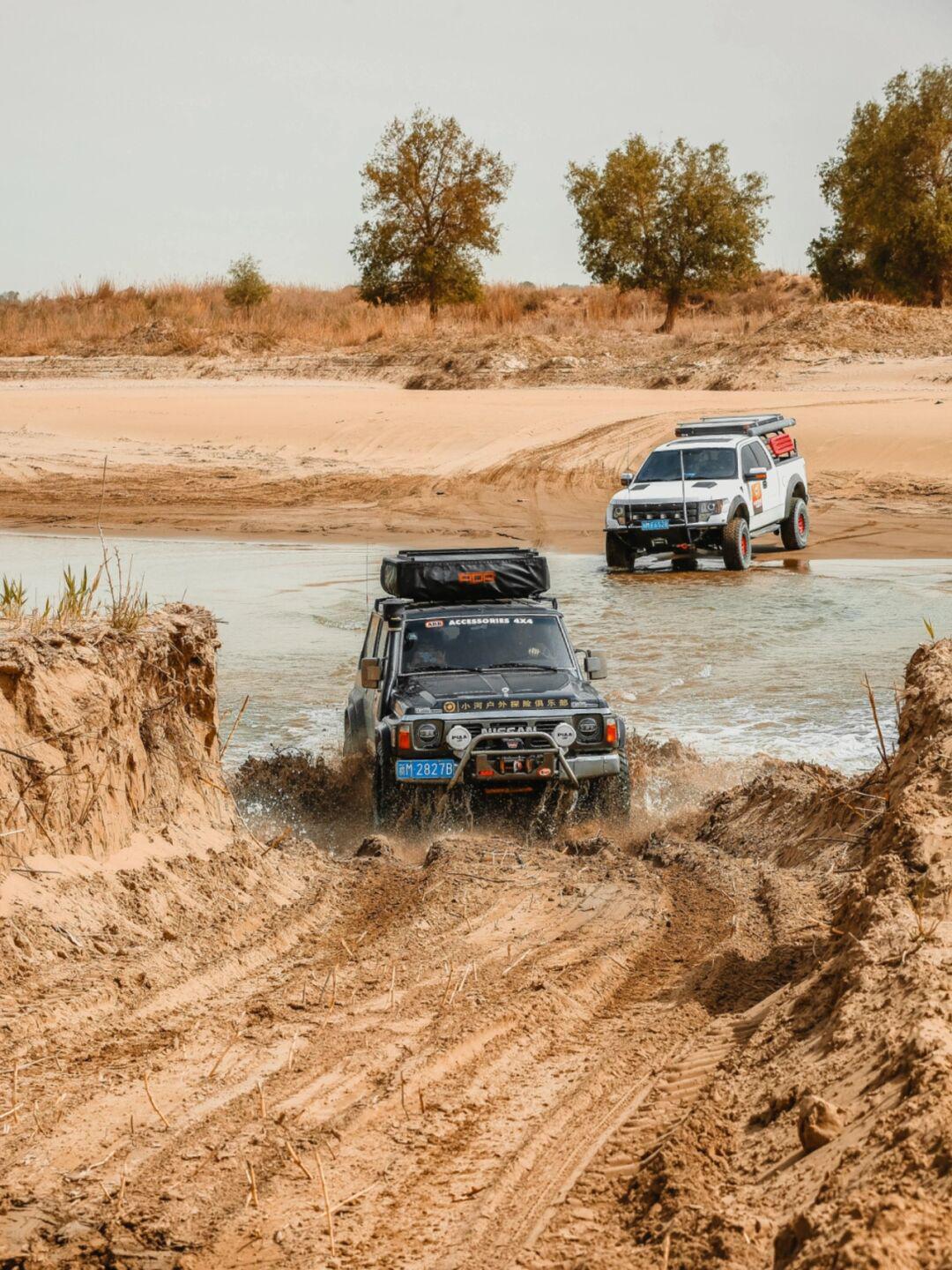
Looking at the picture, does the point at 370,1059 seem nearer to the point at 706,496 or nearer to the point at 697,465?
the point at 706,496

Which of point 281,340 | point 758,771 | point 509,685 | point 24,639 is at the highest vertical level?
point 281,340

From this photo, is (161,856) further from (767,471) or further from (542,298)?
(542,298)

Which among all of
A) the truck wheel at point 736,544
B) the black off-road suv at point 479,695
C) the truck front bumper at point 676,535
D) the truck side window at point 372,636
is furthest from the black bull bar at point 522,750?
the truck wheel at point 736,544

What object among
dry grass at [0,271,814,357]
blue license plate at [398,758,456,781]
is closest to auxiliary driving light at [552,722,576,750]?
blue license plate at [398,758,456,781]

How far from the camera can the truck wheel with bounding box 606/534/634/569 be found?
76.7 feet

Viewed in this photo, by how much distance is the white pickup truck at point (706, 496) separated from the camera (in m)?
22.9

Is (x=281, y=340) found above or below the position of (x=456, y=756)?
Answer: above

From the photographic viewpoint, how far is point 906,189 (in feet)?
191

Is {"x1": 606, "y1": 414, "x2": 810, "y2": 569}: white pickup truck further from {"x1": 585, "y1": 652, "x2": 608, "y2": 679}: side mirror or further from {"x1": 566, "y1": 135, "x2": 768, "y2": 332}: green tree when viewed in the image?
{"x1": 566, "y1": 135, "x2": 768, "y2": 332}: green tree

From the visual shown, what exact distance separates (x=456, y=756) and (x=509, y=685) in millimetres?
988

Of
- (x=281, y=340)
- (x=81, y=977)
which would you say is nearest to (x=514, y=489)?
(x=281, y=340)

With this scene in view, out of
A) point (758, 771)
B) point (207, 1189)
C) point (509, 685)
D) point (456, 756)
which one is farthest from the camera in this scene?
point (758, 771)

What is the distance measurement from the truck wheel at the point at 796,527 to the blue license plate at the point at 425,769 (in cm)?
1592

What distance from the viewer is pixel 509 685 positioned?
Result: 35.8ft
